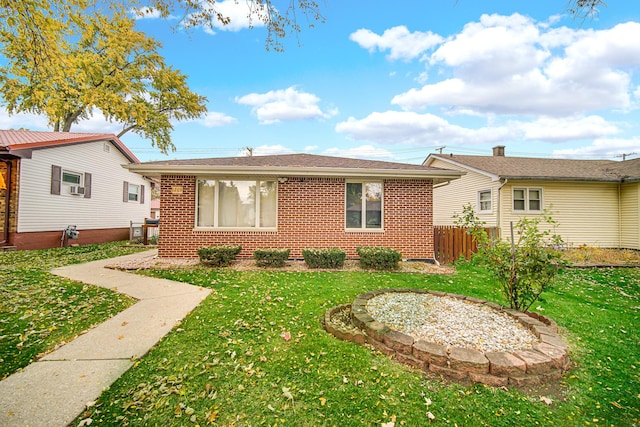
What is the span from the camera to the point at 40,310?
4.11 meters

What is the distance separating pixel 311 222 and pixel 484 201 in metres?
8.43

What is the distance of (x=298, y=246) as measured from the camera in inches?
337

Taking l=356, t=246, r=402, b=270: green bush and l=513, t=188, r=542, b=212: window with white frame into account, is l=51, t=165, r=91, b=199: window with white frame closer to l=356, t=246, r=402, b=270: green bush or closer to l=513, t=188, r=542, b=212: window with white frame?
l=356, t=246, r=402, b=270: green bush

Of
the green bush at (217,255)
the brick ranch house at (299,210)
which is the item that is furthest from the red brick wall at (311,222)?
the green bush at (217,255)

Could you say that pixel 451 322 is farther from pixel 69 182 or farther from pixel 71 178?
pixel 71 178

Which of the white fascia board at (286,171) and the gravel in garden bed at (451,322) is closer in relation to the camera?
the gravel in garden bed at (451,322)

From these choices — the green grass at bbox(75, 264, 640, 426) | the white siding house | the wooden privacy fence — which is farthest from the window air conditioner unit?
the wooden privacy fence

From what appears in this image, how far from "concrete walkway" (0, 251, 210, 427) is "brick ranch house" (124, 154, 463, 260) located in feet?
12.3

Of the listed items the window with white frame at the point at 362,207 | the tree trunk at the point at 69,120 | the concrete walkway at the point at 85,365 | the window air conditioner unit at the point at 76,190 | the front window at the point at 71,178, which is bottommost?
the concrete walkway at the point at 85,365

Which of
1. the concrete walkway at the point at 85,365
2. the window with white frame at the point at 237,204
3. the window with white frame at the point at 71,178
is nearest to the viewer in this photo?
the concrete walkway at the point at 85,365

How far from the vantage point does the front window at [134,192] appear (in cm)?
1555

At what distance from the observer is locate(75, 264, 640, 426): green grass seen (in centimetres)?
209

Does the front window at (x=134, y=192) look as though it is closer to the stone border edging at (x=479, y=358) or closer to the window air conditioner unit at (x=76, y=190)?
the window air conditioner unit at (x=76, y=190)

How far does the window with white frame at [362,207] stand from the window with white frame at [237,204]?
2285 mm
